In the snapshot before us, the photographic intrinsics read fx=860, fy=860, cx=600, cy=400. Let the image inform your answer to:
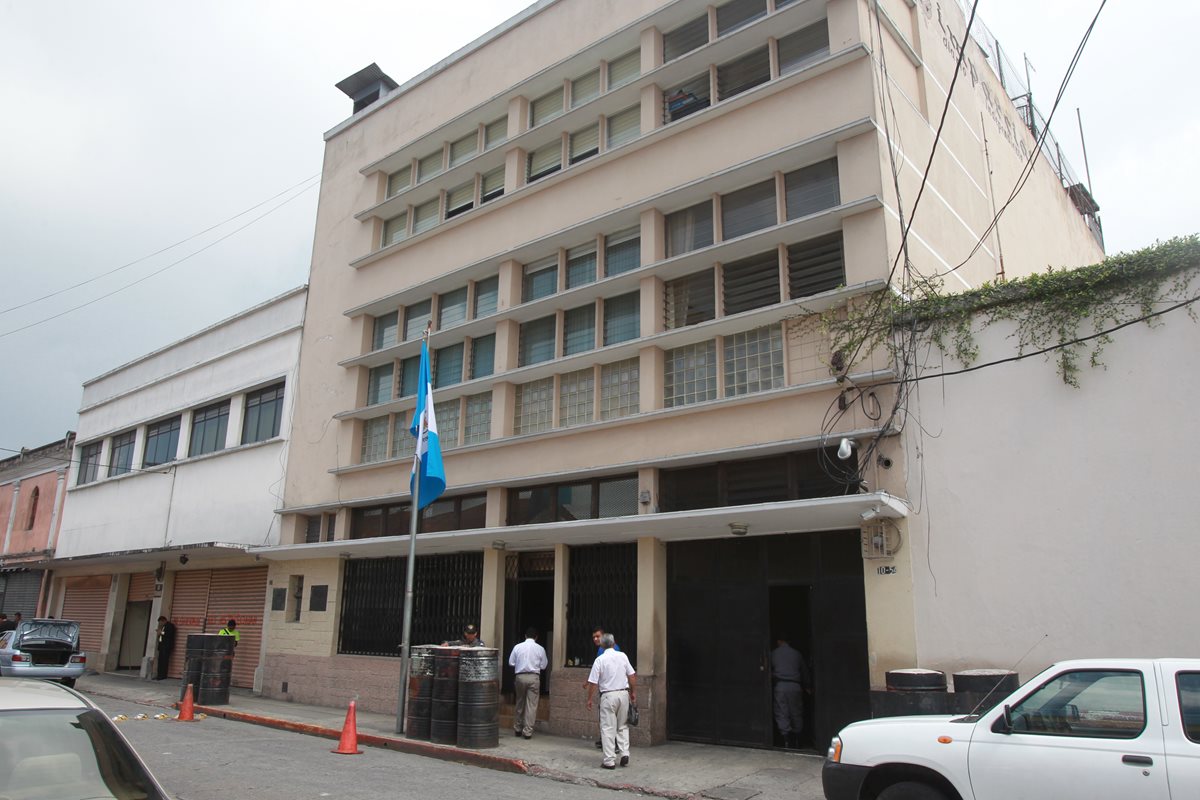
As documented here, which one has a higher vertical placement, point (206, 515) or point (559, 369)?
point (559, 369)

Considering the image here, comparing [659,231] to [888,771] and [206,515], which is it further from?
[206,515]

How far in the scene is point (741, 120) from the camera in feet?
47.3

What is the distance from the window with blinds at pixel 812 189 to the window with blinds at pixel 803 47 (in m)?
1.71

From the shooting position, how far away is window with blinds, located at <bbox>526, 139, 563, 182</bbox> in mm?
17750

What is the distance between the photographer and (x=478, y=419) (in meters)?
17.7

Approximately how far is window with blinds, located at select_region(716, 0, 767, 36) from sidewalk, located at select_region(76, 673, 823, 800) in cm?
1182

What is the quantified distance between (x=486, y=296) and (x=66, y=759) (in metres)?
14.4

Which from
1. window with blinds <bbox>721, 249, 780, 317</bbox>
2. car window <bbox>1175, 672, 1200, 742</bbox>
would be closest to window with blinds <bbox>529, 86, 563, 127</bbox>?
window with blinds <bbox>721, 249, 780, 317</bbox>

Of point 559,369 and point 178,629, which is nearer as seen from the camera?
point 559,369

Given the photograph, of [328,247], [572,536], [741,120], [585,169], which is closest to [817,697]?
[572,536]

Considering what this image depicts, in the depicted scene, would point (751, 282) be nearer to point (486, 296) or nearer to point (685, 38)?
point (685, 38)

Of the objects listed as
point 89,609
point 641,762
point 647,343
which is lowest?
point 641,762

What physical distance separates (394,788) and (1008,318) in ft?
31.3

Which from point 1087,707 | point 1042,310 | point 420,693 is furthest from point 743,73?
point 1087,707
